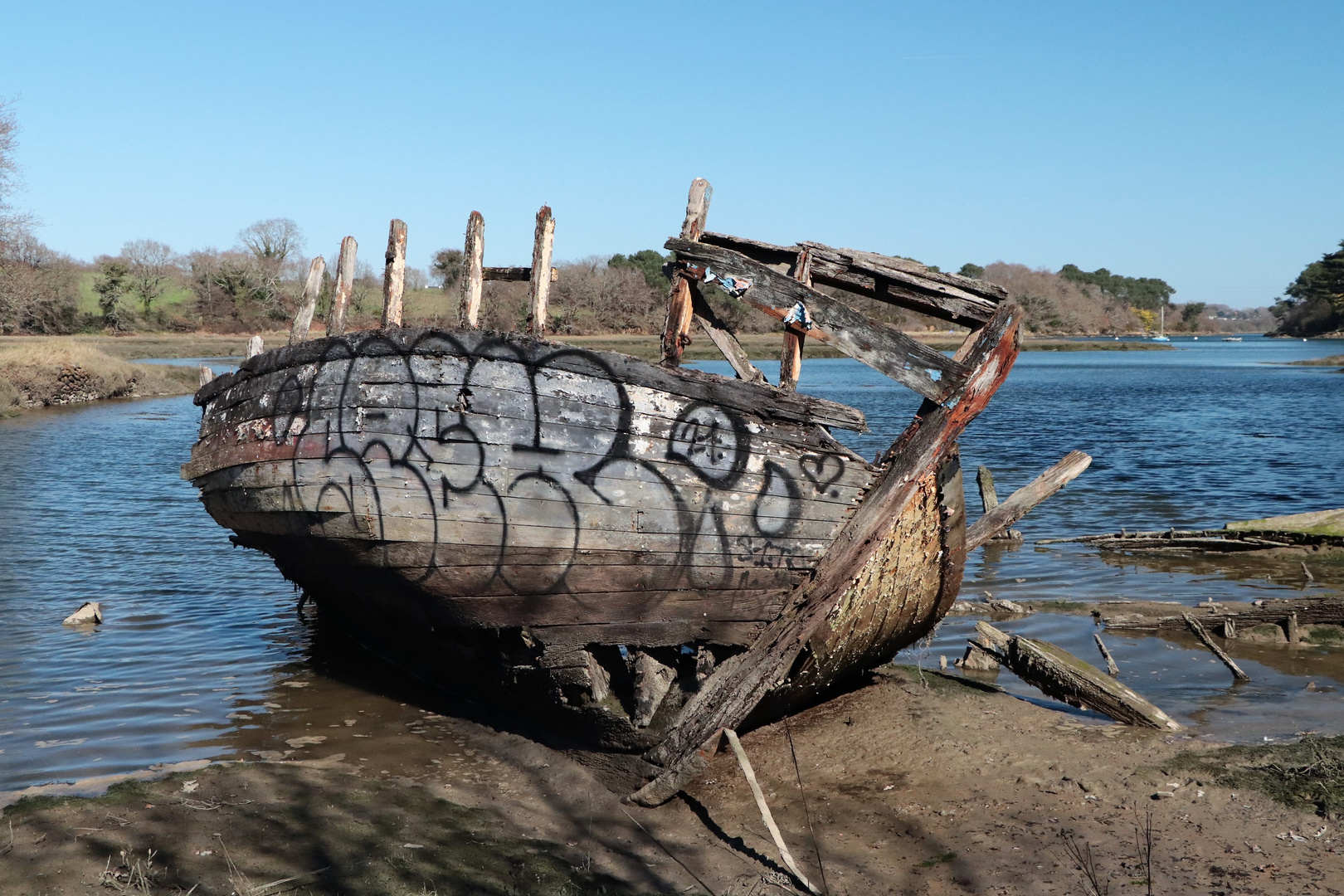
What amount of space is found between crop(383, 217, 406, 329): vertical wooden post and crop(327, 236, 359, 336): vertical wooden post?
1065mm

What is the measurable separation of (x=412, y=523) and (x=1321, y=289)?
12381 centimetres

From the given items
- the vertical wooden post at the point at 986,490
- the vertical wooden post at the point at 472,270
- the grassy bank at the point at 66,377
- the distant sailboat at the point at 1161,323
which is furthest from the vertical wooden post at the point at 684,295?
the distant sailboat at the point at 1161,323

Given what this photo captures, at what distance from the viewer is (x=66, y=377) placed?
106 feet

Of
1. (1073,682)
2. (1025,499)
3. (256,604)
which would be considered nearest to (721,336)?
(1073,682)

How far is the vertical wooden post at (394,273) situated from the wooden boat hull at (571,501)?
0.43 m

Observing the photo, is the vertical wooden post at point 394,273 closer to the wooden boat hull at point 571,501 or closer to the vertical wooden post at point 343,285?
the wooden boat hull at point 571,501

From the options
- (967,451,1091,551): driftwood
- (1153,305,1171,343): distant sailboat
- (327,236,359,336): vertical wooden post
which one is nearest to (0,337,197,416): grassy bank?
(327,236,359,336): vertical wooden post

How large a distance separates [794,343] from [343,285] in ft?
10.7

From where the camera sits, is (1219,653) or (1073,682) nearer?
(1073,682)

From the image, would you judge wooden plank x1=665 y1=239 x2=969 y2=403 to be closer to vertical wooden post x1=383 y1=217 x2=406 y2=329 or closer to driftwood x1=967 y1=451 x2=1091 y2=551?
vertical wooden post x1=383 y1=217 x2=406 y2=329

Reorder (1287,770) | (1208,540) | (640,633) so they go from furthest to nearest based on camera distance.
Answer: (1208,540) < (640,633) < (1287,770)

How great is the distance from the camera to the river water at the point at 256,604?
6398 mm

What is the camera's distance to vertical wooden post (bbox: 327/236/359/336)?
6672mm

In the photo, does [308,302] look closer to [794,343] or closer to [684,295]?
[684,295]
